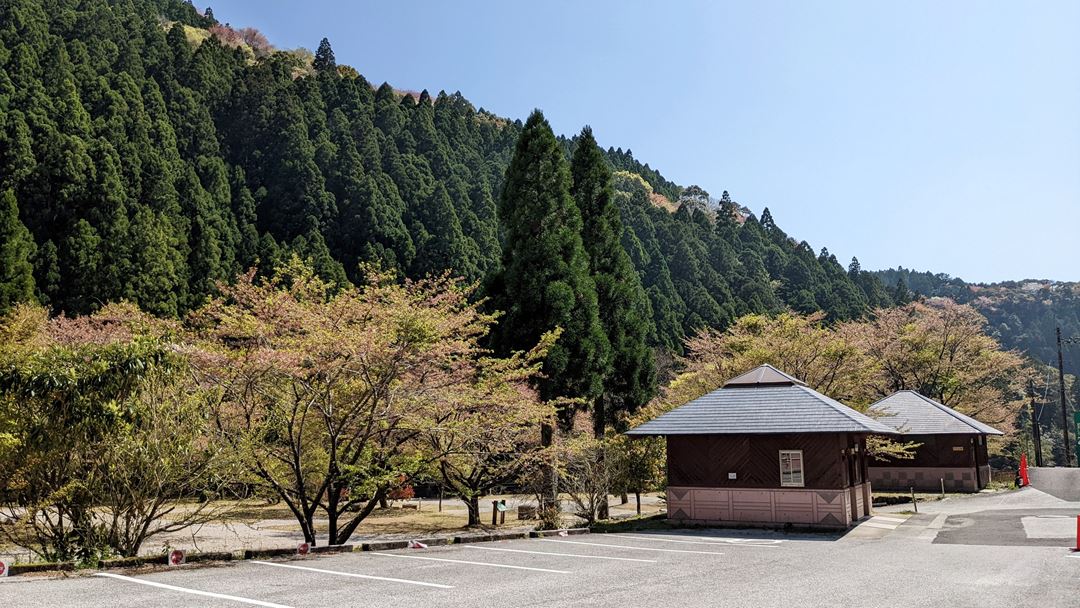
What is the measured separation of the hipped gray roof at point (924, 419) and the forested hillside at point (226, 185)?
24109 mm

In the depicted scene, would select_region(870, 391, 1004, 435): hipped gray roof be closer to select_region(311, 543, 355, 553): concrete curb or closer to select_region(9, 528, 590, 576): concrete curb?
select_region(9, 528, 590, 576): concrete curb

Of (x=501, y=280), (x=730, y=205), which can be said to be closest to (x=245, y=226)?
(x=501, y=280)

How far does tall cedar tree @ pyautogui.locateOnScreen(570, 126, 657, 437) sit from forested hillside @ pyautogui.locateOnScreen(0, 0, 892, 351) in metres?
12.6

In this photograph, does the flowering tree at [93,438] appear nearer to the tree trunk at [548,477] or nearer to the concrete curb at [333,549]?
the concrete curb at [333,549]

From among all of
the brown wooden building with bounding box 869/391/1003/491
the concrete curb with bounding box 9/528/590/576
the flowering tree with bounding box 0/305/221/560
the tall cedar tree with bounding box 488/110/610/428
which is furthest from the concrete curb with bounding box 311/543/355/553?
the brown wooden building with bounding box 869/391/1003/491

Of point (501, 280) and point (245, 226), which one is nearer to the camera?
point (501, 280)

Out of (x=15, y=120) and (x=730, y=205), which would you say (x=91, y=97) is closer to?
(x=15, y=120)

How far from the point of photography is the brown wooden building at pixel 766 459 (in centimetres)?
1786

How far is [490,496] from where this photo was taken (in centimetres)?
3531

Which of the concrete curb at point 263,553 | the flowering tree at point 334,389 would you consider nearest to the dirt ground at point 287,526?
the concrete curb at point 263,553

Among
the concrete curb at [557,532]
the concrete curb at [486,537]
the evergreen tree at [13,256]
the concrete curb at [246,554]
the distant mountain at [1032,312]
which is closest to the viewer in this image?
the concrete curb at [246,554]

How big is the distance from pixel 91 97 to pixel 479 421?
4666cm

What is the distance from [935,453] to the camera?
3112 cm

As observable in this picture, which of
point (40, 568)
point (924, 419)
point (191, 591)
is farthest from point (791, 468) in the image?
point (924, 419)
